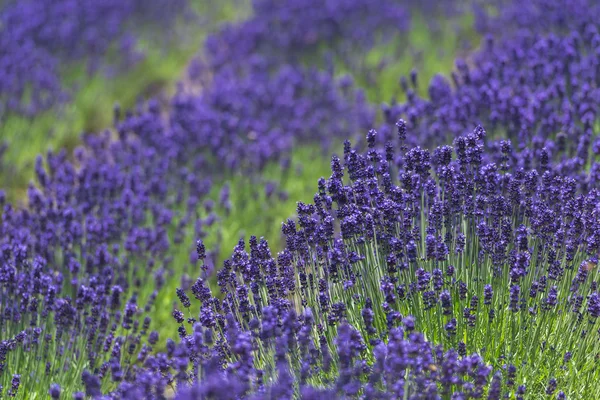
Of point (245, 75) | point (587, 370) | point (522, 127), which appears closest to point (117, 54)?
point (245, 75)

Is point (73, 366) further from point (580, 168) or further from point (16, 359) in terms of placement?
point (580, 168)

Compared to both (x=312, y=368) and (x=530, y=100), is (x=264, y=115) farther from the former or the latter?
(x=312, y=368)

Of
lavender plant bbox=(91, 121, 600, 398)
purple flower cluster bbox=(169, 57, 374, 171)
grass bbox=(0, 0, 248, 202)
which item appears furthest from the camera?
grass bbox=(0, 0, 248, 202)

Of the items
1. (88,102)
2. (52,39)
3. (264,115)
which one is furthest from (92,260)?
(52,39)

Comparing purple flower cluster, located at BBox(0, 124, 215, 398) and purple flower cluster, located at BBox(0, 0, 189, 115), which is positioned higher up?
purple flower cluster, located at BBox(0, 0, 189, 115)

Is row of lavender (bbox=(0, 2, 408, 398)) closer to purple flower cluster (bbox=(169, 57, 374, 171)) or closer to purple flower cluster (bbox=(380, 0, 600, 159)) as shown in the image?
purple flower cluster (bbox=(169, 57, 374, 171))

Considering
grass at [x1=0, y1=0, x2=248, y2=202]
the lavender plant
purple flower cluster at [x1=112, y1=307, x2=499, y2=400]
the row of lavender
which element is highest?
grass at [x1=0, y1=0, x2=248, y2=202]

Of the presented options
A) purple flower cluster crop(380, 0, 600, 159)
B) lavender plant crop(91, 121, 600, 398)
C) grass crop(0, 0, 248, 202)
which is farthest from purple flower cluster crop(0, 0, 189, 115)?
lavender plant crop(91, 121, 600, 398)
